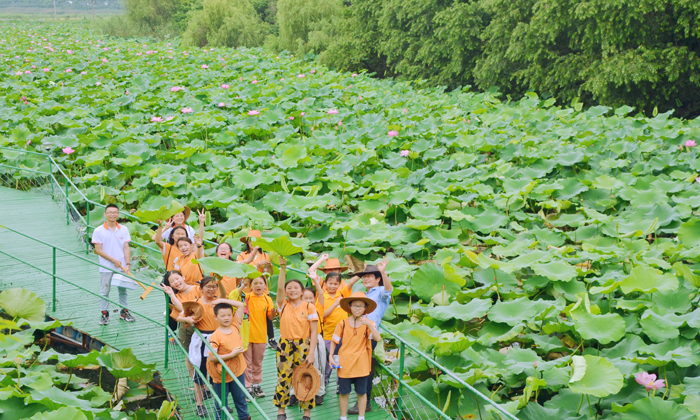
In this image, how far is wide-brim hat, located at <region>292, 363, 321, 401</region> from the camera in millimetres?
4016

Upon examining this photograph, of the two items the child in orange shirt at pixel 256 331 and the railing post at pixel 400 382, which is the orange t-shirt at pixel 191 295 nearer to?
the child in orange shirt at pixel 256 331

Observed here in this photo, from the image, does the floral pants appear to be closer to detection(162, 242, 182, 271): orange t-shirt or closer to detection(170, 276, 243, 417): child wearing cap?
detection(170, 276, 243, 417): child wearing cap

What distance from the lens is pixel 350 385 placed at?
13.2 ft

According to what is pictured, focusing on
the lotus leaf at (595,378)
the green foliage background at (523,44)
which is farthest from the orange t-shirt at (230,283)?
the green foliage background at (523,44)

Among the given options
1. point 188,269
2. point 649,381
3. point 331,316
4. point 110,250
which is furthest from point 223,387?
point 649,381

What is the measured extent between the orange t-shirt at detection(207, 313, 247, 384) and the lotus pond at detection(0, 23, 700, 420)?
1315 millimetres

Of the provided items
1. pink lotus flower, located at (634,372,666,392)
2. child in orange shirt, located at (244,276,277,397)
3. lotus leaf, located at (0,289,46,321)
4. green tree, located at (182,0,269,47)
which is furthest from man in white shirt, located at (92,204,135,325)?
green tree, located at (182,0,269,47)

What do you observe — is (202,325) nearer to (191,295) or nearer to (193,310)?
(193,310)

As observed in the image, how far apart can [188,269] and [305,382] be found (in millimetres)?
1454

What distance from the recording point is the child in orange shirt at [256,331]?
4.31m

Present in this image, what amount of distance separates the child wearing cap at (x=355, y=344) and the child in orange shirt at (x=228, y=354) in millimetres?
626

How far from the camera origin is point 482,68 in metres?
13.2

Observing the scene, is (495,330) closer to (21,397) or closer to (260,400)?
(260,400)

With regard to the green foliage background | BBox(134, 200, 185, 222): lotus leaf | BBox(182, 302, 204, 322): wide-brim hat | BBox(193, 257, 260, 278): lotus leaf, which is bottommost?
BBox(182, 302, 204, 322): wide-brim hat
